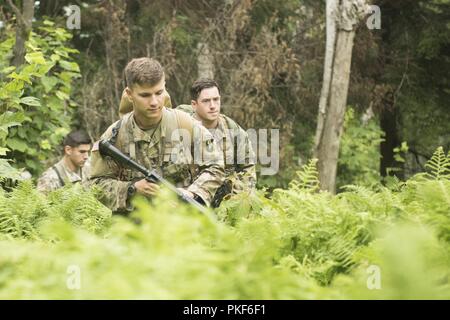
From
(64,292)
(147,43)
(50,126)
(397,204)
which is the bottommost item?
(64,292)

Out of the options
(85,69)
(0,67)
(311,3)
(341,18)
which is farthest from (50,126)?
(311,3)

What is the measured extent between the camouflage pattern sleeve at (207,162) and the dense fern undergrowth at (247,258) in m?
1.82

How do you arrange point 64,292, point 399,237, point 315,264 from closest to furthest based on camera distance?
1. point 399,237
2. point 64,292
3. point 315,264

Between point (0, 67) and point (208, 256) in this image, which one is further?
point (0, 67)

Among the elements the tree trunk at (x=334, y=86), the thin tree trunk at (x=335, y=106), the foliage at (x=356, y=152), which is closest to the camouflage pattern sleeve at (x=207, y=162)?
the tree trunk at (x=334, y=86)

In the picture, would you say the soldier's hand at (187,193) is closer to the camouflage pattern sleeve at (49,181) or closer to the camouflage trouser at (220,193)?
the camouflage trouser at (220,193)

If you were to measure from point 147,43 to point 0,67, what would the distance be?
6812 millimetres

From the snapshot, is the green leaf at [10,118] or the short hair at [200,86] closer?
the green leaf at [10,118]

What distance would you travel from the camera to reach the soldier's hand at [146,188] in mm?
5449

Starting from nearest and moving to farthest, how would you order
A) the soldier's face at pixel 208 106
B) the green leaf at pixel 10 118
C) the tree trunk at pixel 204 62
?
the green leaf at pixel 10 118 < the soldier's face at pixel 208 106 < the tree trunk at pixel 204 62

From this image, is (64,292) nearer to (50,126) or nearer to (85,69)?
(50,126)

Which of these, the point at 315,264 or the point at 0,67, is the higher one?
the point at 0,67

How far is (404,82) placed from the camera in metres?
17.5

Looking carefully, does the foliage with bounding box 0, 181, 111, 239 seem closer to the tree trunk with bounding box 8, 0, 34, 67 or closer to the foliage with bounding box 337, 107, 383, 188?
the tree trunk with bounding box 8, 0, 34, 67
